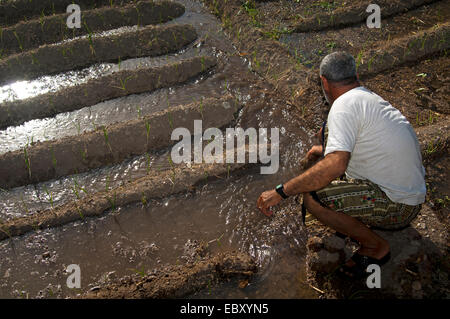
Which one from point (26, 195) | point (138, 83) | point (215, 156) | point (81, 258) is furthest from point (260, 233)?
point (138, 83)

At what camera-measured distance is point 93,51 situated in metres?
4.79

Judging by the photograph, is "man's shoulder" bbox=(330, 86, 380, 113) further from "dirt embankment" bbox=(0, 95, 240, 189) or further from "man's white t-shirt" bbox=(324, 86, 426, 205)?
"dirt embankment" bbox=(0, 95, 240, 189)

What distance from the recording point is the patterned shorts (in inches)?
94.2

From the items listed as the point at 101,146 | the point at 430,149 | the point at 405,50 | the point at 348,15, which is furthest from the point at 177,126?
the point at 348,15

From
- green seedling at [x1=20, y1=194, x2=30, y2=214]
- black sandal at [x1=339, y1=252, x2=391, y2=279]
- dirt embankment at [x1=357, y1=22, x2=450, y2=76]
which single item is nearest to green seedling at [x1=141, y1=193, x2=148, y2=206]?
green seedling at [x1=20, y1=194, x2=30, y2=214]

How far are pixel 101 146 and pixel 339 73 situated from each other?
2355mm

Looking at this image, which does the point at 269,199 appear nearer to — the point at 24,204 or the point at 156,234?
the point at 156,234

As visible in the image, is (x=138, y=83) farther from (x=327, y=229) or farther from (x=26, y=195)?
(x=327, y=229)

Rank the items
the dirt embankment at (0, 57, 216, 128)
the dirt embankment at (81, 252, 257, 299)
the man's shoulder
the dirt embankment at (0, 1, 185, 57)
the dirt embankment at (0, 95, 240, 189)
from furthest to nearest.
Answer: the dirt embankment at (0, 1, 185, 57) < the dirt embankment at (0, 57, 216, 128) < the dirt embankment at (0, 95, 240, 189) < the dirt embankment at (81, 252, 257, 299) < the man's shoulder

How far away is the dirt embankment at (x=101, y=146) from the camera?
351cm

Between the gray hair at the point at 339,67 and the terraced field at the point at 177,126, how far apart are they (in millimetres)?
1203

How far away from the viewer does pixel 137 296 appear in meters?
2.56

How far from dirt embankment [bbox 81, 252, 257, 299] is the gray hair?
139 cm

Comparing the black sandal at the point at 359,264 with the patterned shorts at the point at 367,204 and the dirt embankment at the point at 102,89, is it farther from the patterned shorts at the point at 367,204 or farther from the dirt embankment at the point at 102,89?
the dirt embankment at the point at 102,89
